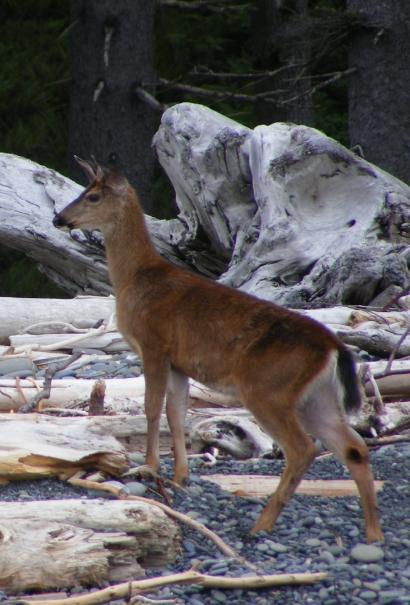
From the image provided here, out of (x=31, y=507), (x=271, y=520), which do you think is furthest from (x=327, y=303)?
(x=31, y=507)

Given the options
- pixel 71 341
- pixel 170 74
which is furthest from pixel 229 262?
pixel 170 74

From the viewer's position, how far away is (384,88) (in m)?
13.4

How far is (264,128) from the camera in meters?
10.5

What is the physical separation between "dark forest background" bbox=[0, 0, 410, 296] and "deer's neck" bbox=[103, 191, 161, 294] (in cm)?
375

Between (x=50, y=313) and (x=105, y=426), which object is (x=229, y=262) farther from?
(x=105, y=426)

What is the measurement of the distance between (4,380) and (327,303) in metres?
3.00

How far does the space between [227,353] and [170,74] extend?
46.4ft

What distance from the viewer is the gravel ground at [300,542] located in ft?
15.9

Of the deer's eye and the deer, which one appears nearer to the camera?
the deer

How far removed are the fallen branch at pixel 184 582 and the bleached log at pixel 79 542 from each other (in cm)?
11

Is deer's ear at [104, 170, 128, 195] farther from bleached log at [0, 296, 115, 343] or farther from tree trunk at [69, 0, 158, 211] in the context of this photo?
tree trunk at [69, 0, 158, 211]

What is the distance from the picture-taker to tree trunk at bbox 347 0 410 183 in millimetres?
13234

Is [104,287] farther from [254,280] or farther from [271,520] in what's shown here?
[271,520]

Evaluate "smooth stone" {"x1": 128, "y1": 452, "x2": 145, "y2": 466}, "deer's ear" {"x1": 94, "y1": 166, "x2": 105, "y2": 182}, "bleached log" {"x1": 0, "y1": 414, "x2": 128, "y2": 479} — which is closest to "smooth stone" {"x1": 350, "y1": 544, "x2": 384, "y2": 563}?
"bleached log" {"x1": 0, "y1": 414, "x2": 128, "y2": 479}
